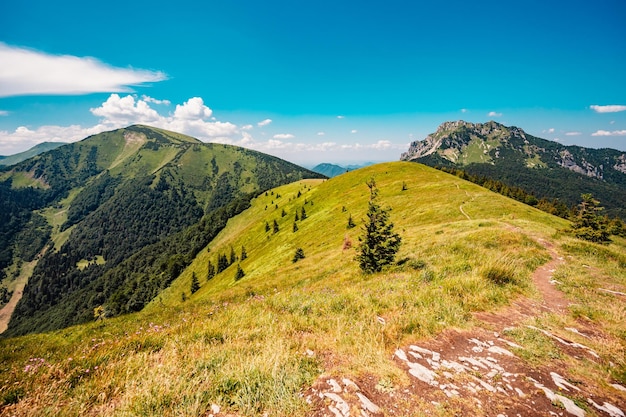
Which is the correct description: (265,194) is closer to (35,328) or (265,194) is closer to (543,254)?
(35,328)

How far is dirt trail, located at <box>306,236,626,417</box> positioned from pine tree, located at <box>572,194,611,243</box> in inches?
1679

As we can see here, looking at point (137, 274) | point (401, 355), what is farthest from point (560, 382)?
point (137, 274)

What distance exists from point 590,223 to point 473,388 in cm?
5173

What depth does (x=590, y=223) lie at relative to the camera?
39969 mm

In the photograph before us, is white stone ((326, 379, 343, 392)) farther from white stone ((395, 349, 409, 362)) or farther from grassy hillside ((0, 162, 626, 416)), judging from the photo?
white stone ((395, 349, 409, 362))

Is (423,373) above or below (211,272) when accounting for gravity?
above

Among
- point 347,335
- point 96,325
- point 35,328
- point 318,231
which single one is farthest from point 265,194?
point 347,335

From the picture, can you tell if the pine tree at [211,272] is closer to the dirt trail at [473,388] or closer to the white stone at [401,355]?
the white stone at [401,355]

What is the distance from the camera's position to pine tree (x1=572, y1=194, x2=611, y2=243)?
36.4 meters

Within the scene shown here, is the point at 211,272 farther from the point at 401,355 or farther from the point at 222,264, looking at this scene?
the point at 401,355

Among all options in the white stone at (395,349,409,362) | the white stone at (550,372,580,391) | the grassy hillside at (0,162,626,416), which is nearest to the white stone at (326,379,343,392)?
the grassy hillside at (0,162,626,416)

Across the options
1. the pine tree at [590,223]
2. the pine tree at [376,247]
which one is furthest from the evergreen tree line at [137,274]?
the pine tree at [590,223]

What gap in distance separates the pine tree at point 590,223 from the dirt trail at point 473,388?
4265cm

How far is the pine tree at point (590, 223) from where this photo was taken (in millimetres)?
36397
